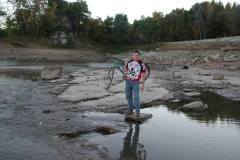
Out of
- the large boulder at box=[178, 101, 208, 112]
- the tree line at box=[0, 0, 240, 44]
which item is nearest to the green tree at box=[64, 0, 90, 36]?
the tree line at box=[0, 0, 240, 44]

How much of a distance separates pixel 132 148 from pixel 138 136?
3.62 ft

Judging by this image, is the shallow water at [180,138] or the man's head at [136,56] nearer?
the shallow water at [180,138]

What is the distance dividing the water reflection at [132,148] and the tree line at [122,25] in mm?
86589

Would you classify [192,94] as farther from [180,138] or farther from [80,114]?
[180,138]

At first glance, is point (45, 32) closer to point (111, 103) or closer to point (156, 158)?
point (111, 103)

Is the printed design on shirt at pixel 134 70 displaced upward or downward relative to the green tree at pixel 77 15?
downward

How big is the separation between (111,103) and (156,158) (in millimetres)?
6430

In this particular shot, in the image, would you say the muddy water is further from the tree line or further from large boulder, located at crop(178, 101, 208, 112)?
the tree line

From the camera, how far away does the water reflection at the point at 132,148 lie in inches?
326

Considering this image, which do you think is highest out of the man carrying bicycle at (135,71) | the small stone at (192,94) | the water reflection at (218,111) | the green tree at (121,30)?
the green tree at (121,30)

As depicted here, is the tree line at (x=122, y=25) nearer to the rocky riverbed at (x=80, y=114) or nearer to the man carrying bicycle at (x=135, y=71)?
the rocky riverbed at (x=80, y=114)

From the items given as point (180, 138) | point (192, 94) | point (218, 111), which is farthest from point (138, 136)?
point (192, 94)

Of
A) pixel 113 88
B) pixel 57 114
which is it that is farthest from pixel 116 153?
pixel 113 88

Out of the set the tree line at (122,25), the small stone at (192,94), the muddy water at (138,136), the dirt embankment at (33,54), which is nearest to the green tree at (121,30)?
the tree line at (122,25)
